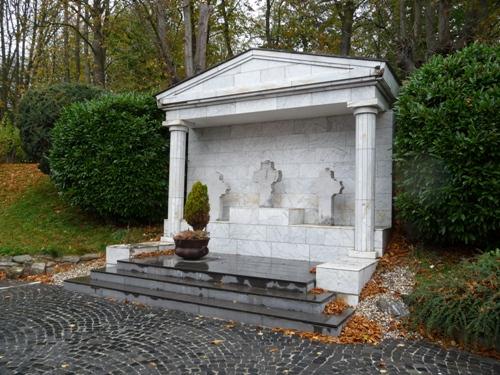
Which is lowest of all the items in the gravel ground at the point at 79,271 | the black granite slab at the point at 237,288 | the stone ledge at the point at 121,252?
the gravel ground at the point at 79,271

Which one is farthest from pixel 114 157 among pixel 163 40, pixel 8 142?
pixel 8 142

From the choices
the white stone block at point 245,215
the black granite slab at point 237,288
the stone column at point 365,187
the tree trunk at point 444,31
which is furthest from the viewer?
the tree trunk at point 444,31

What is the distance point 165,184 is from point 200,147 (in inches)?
59.2

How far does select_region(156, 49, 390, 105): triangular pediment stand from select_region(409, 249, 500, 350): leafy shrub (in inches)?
157

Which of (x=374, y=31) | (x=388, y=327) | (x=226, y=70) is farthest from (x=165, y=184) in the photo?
(x=374, y=31)

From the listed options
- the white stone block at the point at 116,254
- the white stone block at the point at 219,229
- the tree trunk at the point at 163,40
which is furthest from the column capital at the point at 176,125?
the tree trunk at the point at 163,40

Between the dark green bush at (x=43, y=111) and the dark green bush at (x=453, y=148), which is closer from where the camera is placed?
the dark green bush at (x=453, y=148)

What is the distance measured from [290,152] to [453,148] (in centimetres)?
414

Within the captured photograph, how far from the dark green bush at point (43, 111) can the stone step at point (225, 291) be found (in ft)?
20.3

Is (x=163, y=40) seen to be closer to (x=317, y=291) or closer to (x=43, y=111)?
(x=43, y=111)

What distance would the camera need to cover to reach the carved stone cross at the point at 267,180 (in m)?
9.49

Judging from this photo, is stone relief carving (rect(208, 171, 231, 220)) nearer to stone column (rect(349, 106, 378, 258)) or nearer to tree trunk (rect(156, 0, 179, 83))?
stone column (rect(349, 106, 378, 258))

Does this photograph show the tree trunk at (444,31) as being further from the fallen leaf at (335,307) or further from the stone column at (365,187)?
the fallen leaf at (335,307)

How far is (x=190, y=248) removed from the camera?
764 cm
